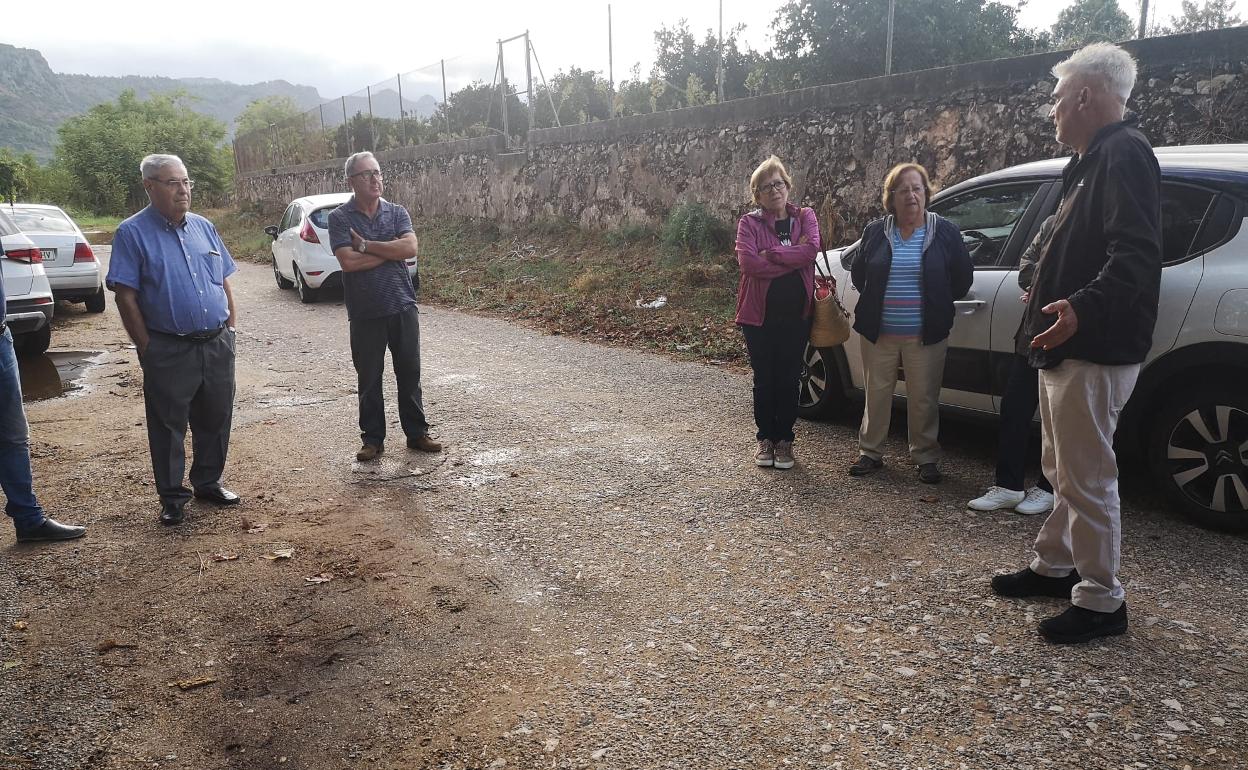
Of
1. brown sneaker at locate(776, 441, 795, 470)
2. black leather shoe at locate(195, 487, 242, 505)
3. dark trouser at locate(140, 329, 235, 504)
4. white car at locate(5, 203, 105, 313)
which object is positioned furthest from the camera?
white car at locate(5, 203, 105, 313)

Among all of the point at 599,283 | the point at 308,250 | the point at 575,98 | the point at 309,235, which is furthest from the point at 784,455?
A: the point at 575,98

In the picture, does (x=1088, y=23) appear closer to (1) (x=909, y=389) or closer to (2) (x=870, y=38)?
(2) (x=870, y=38)

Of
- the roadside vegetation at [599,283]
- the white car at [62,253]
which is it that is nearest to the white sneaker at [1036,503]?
the roadside vegetation at [599,283]

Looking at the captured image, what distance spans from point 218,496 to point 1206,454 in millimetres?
5144

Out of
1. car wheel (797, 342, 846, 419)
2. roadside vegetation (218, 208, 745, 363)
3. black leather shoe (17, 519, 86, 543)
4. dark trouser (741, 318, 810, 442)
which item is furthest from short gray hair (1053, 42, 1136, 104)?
roadside vegetation (218, 208, 745, 363)

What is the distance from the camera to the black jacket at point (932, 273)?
4.50 metres

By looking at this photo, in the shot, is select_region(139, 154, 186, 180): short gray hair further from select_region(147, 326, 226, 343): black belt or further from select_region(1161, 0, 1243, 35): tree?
select_region(1161, 0, 1243, 35): tree

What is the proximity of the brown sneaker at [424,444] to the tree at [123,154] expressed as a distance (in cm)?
5562

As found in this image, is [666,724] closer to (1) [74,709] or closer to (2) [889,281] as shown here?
(1) [74,709]

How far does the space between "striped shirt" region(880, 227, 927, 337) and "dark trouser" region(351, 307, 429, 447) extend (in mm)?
3010

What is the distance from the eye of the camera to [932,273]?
450 centimetres

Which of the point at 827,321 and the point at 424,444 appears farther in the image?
the point at 424,444

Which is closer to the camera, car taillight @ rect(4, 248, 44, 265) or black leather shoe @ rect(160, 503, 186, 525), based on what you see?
black leather shoe @ rect(160, 503, 186, 525)

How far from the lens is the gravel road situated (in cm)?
258
